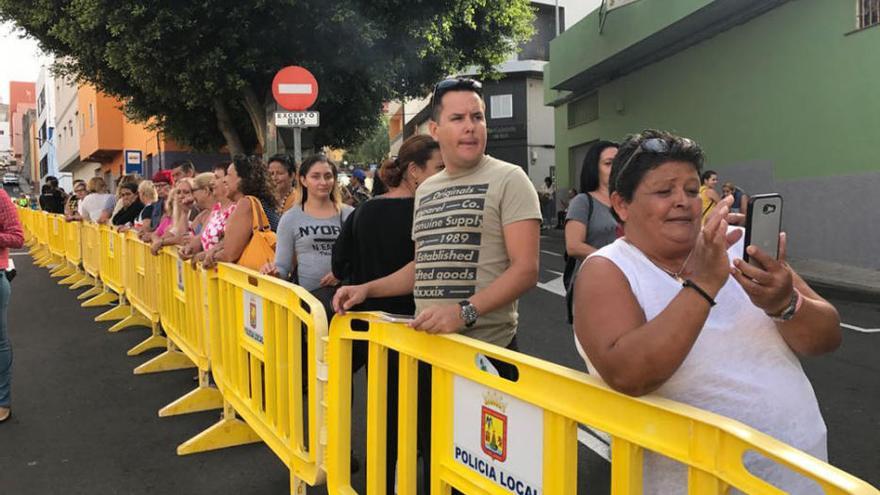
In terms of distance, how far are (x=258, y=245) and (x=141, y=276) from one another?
11.5ft

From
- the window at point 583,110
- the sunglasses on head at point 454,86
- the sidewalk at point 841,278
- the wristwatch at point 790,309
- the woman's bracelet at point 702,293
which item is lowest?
the sidewalk at point 841,278

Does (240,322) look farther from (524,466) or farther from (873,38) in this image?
(873,38)

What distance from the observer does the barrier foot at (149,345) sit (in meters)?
6.90

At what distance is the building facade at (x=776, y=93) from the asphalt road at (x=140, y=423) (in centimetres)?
451

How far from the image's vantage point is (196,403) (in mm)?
5090

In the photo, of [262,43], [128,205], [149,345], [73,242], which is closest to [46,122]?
[262,43]

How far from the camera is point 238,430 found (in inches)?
176

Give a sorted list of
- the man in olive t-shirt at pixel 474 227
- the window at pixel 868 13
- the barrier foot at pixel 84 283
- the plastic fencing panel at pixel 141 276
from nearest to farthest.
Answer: the man in olive t-shirt at pixel 474 227, the plastic fencing panel at pixel 141 276, the window at pixel 868 13, the barrier foot at pixel 84 283

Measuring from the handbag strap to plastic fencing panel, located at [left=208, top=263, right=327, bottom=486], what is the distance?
0.39 metres

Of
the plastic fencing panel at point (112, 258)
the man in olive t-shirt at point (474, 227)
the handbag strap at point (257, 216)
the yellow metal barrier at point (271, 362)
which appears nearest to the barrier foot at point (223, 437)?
the yellow metal barrier at point (271, 362)

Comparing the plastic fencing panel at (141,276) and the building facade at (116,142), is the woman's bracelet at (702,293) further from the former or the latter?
the building facade at (116,142)

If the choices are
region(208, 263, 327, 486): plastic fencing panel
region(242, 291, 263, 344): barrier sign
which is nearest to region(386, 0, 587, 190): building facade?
region(208, 263, 327, 486): plastic fencing panel

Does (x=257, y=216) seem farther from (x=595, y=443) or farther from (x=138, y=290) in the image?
(x=138, y=290)

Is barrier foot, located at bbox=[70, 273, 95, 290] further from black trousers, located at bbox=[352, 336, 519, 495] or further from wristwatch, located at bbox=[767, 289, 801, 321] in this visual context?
wristwatch, located at bbox=[767, 289, 801, 321]
